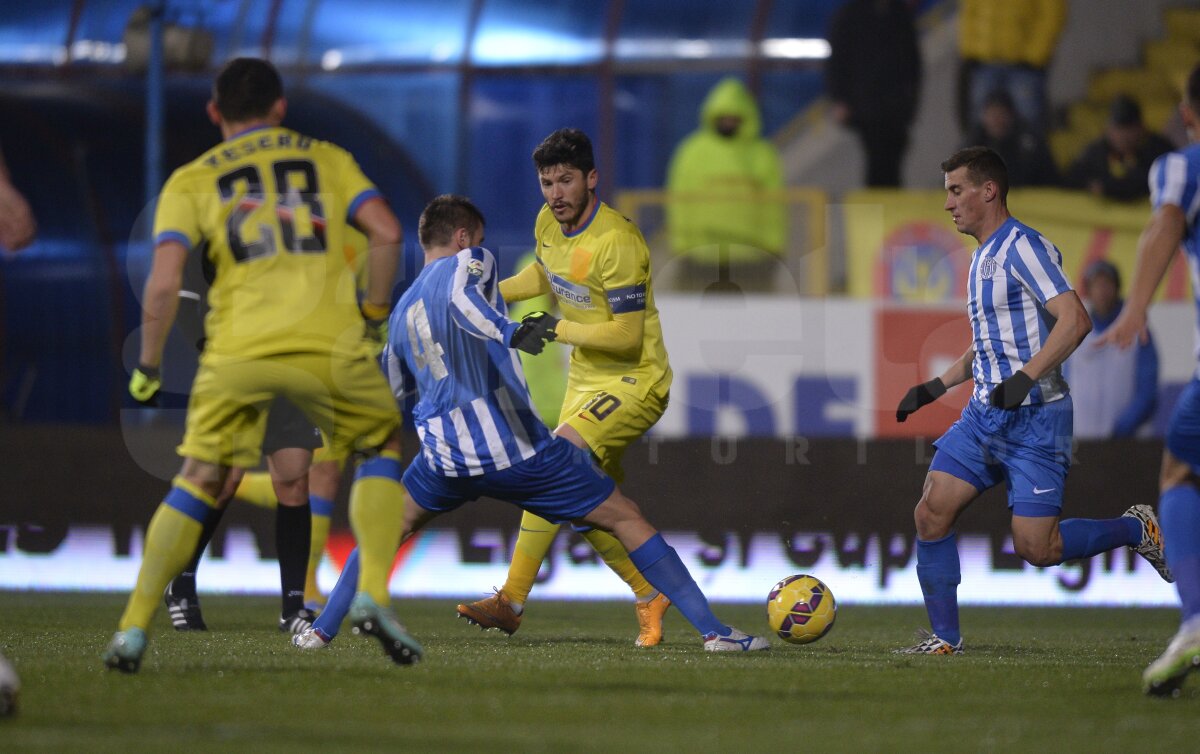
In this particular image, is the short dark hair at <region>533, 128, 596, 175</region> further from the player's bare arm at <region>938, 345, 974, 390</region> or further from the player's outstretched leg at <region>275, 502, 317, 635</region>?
the player's outstretched leg at <region>275, 502, 317, 635</region>

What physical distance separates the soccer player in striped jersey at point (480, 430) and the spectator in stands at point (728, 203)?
665 centimetres

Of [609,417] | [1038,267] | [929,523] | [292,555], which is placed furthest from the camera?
[292,555]

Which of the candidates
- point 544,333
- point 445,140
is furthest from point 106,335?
Result: point 544,333

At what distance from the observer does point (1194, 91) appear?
5.47 metres

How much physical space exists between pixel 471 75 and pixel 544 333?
9.46 m

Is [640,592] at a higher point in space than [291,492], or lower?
lower

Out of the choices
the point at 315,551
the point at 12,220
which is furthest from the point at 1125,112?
the point at 12,220

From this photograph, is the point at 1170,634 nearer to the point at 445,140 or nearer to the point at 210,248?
the point at 210,248

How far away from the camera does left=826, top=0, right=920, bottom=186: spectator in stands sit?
529 inches

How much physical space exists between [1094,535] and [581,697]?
2865mm

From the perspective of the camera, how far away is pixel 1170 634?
27.9ft

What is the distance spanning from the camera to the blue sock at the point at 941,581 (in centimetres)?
698

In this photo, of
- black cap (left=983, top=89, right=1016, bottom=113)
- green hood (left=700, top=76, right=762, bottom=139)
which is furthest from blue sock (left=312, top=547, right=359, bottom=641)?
black cap (left=983, top=89, right=1016, bottom=113)

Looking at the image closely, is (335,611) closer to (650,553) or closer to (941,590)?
(650,553)
